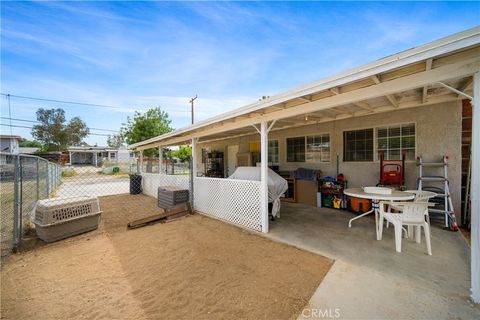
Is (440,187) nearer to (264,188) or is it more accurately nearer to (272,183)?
(272,183)

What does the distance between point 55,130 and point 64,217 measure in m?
50.4

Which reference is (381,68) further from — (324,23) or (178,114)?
(178,114)

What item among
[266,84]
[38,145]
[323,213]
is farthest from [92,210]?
[38,145]

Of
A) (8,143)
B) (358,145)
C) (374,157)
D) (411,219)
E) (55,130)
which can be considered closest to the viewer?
(411,219)

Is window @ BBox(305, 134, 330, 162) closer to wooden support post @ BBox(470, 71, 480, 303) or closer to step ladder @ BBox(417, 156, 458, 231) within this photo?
step ladder @ BBox(417, 156, 458, 231)

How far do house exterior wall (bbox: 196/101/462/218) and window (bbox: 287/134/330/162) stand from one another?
0.19m

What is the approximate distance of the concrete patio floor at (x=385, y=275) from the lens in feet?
6.79

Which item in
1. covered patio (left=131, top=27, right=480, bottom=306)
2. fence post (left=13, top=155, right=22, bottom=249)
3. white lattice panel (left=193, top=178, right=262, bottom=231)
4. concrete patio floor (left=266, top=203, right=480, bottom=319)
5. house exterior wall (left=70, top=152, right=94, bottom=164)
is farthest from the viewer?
house exterior wall (left=70, top=152, right=94, bottom=164)

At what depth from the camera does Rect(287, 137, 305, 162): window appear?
7.69 m

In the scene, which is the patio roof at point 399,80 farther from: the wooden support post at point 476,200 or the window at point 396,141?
the window at point 396,141

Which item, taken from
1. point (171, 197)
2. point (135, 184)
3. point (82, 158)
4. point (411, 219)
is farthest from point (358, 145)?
point (82, 158)

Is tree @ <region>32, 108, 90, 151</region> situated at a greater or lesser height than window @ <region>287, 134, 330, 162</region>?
greater

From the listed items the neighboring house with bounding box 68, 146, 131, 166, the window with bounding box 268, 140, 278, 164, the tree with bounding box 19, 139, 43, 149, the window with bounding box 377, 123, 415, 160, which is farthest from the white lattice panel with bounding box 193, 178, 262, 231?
the tree with bounding box 19, 139, 43, 149

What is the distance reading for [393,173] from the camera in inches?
209
